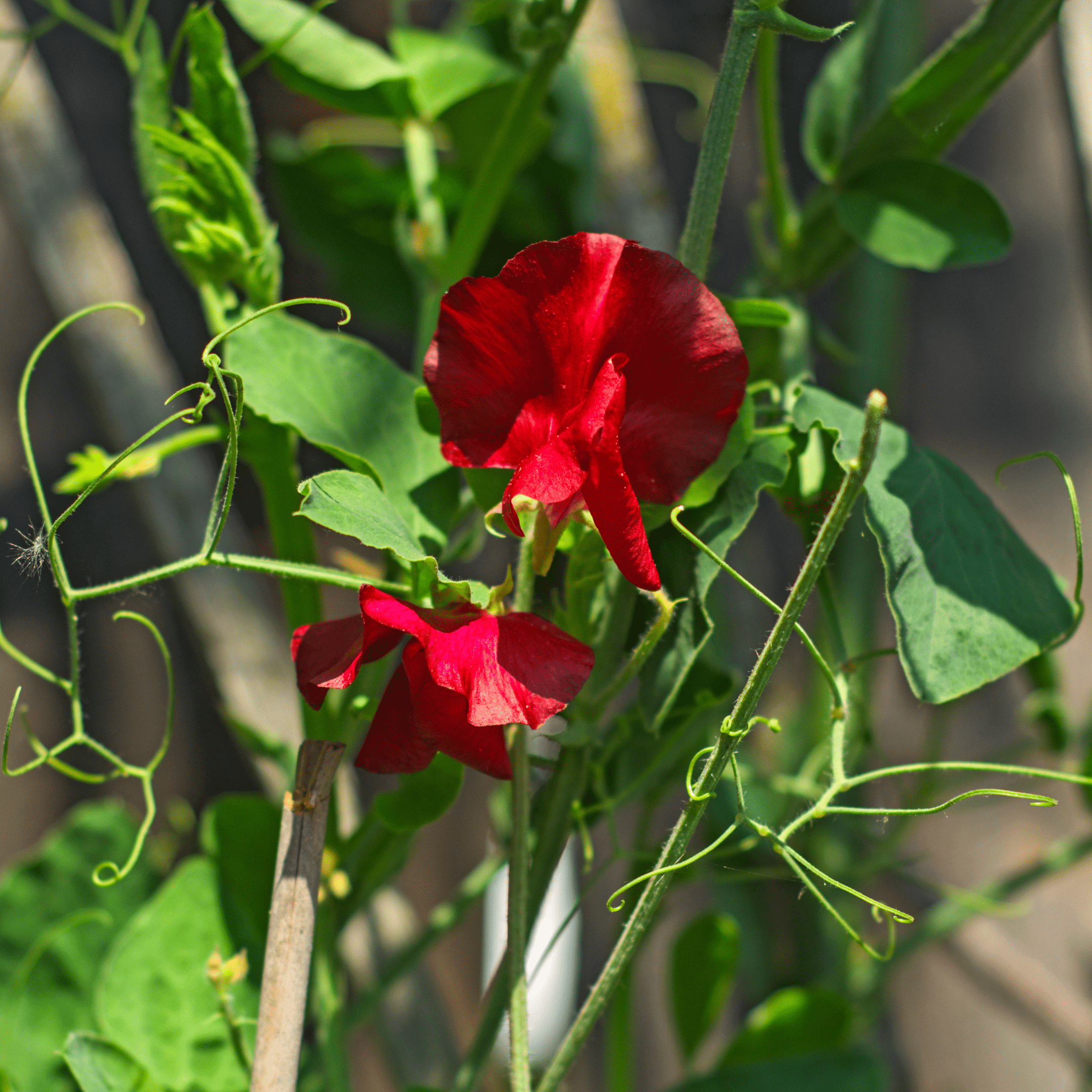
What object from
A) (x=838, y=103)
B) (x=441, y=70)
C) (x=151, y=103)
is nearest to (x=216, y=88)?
(x=151, y=103)

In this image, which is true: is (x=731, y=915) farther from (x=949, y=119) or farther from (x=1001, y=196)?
(x=1001, y=196)

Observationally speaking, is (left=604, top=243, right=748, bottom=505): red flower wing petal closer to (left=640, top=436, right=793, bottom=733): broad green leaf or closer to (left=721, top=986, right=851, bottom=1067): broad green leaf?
(left=640, top=436, right=793, bottom=733): broad green leaf

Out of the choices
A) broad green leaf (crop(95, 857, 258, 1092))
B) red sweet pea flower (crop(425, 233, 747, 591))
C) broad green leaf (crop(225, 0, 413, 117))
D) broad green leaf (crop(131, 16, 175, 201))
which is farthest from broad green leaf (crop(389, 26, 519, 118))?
broad green leaf (crop(95, 857, 258, 1092))

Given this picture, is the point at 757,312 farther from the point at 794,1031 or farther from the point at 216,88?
the point at 794,1031

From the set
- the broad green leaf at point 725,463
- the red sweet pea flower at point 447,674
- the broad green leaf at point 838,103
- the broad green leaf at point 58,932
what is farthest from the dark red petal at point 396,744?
the broad green leaf at point 838,103

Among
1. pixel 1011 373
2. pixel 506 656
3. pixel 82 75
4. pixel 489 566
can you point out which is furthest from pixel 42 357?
pixel 1011 373

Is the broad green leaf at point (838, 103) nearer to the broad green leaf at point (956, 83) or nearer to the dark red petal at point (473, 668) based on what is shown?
the broad green leaf at point (956, 83)
